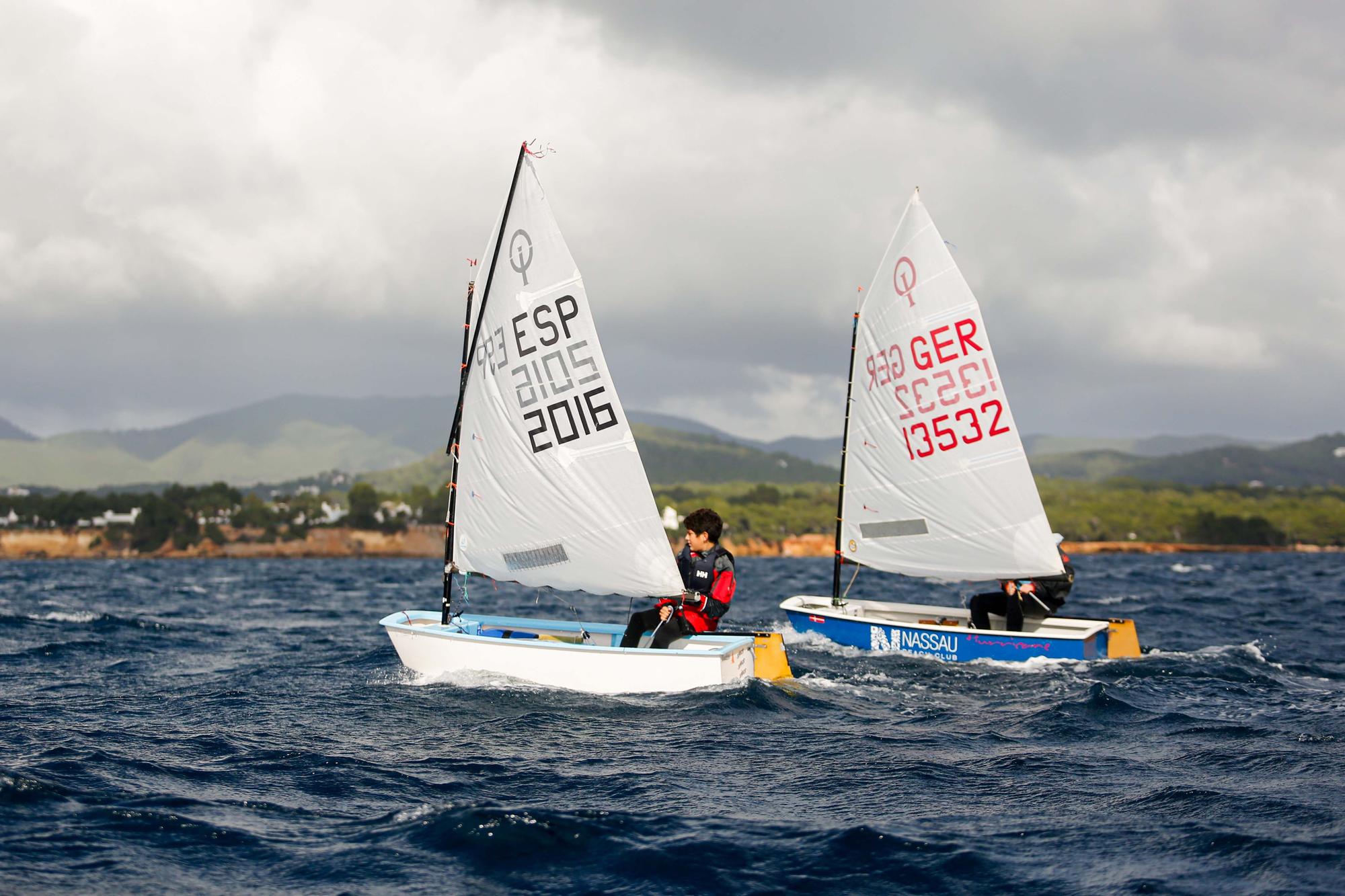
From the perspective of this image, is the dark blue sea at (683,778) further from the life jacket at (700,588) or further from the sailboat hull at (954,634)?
the life jacket at (700,588)

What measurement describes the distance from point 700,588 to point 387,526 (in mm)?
138114

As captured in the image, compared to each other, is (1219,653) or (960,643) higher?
(960,643)

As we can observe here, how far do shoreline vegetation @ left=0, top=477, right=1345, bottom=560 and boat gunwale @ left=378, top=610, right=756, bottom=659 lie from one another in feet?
361

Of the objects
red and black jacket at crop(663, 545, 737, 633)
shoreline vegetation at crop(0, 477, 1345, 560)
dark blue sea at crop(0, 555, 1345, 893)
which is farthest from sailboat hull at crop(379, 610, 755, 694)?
shoreline vegetation at crop(0, 477, 1345, 560)

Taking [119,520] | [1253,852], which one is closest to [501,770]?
[1253,852]

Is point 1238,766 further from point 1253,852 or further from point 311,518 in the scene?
point 311,518

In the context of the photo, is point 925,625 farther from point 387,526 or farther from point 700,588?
point 387,526

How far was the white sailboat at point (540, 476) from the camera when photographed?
1553 centimetres

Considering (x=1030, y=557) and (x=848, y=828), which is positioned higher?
(x=1030, y=557)

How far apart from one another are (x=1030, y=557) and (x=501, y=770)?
13485 millimetres

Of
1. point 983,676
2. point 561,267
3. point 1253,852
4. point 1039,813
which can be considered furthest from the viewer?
point 983,676

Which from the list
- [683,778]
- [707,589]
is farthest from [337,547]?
[683,778]

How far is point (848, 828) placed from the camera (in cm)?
902

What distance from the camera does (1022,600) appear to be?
2073cm
